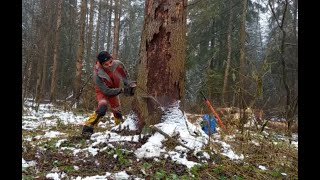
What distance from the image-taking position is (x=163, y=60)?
4750 mm

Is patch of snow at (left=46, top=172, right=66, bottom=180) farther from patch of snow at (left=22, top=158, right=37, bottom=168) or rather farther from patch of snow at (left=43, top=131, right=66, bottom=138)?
patch of snow at (left=43, top=131, right=66, bottom=138)

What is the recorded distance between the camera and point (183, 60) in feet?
15.9

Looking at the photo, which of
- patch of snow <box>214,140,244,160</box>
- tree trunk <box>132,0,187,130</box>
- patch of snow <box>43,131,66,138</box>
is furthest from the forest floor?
patch of snow <box>43,131,66,138</box>

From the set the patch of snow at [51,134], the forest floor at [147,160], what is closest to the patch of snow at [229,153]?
the forest floor at [147,160]

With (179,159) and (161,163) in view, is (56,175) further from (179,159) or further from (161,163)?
(179,159)

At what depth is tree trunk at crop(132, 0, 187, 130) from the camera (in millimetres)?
4734

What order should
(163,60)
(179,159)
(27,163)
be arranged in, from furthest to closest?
(163,60) < (179,159) < (27,163)

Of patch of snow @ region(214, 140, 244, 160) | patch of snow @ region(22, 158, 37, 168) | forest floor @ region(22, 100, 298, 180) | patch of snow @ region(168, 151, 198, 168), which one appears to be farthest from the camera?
patch of snow @ region(214, 140, 244, 160)

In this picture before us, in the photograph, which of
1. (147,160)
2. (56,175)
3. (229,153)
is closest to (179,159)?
(147,160)

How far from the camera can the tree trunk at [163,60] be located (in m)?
4.73

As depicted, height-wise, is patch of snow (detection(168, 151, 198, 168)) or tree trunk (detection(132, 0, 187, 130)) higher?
tree trunk (detection(132, 0, 187, 130))

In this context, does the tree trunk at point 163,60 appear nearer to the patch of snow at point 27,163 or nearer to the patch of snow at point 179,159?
the patch of snow at point 179,159

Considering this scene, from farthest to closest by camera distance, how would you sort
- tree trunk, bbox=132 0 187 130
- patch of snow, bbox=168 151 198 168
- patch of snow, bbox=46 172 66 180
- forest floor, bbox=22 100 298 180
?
1. tree trunk, bbox=132 0 187 130
2. patch of snow, bbox=168 151 198 168
3. forest floor, bbox=22 100 298 180
4. patch of snow, bbox=46 172 66 180
